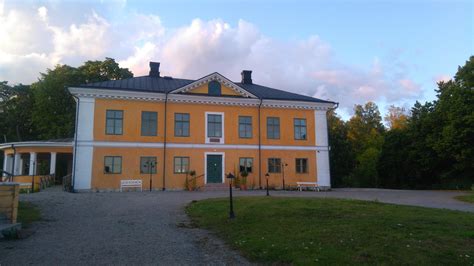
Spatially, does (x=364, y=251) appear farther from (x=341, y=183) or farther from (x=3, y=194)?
(x=341, y=183)

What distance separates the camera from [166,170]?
26234 millimetres

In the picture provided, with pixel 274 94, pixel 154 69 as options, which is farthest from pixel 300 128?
pixel 154 69

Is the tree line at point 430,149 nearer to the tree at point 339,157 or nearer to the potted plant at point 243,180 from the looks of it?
the tree at point 339,157

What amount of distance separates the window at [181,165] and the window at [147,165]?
137cm

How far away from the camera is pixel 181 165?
26.7m

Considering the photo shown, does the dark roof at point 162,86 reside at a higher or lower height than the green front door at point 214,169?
higher

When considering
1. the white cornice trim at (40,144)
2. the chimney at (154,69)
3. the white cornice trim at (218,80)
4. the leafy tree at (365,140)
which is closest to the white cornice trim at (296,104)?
the white cornice trim at (218,80)

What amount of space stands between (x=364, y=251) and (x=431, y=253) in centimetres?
107

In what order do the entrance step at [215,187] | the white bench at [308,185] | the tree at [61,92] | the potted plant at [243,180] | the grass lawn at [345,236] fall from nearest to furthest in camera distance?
the grass lawn at [345,236], the entrance step at [215,187], the potted plant at [243,180], the white bench at [308,185], the tree at [61,92]

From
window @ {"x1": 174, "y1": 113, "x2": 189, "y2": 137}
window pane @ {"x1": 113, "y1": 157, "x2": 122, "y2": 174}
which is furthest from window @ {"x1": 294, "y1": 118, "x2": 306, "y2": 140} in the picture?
window pane @ {"x1": 113, "y1": 157, "x2": 122, "y2": 174}

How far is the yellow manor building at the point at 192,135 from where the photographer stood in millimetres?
25230

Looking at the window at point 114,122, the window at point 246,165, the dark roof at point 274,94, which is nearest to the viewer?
the window at point 114,122

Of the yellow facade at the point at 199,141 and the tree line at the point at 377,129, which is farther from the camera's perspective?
the tree line at the point at 377,129

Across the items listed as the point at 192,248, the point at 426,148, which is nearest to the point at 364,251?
the point at 192,248
